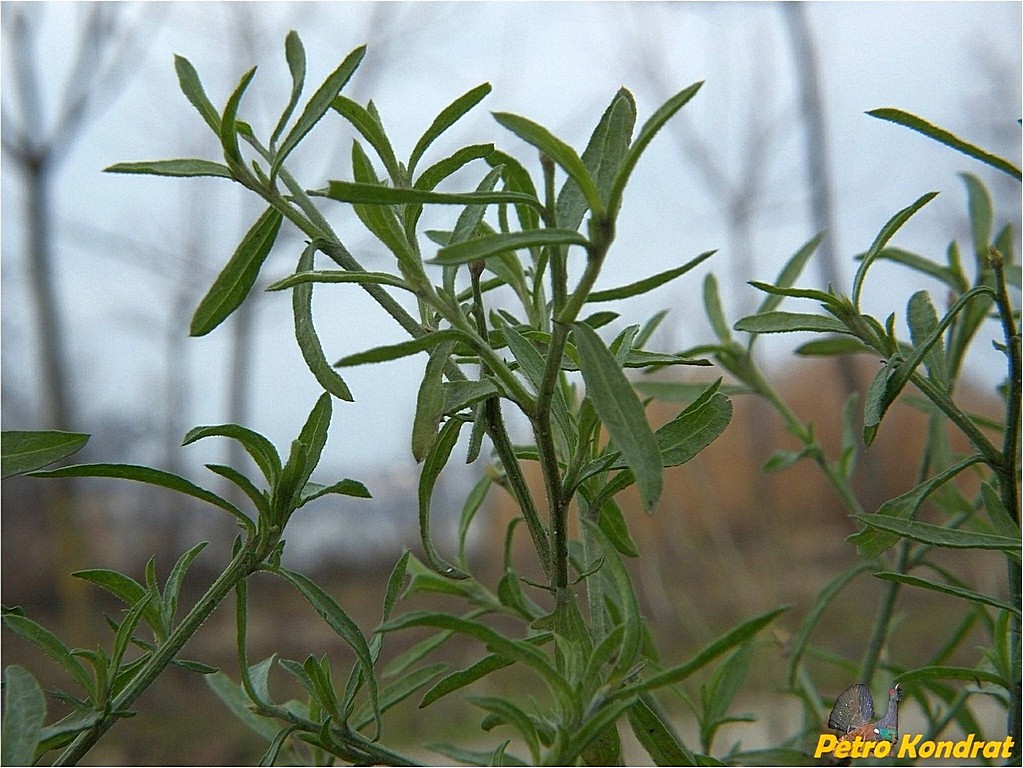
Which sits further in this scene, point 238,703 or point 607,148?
point 238,703

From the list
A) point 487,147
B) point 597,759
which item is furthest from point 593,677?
point 487,147

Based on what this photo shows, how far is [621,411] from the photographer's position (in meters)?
0.23

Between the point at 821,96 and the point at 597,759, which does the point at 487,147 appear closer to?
the point at 597,759

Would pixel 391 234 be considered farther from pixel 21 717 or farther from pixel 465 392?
pixel 21 717

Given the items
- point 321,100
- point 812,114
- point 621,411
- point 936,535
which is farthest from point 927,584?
point 812,114

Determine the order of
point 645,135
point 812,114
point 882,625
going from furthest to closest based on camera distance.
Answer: point 812,114, point 882,625, point 645,135

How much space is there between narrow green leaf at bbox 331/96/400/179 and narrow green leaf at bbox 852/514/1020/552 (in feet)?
0.61

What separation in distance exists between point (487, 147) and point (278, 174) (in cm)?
7

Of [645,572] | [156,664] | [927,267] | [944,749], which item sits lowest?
[645,572]

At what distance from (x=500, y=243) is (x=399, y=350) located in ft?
0.12

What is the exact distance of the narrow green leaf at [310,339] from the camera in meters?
0.28

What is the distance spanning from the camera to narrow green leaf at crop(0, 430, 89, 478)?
0.25 m

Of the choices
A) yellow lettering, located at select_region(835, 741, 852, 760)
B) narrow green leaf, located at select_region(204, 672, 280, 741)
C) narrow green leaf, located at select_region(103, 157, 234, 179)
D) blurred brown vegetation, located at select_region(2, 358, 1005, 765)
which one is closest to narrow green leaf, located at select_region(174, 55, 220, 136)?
narrow green leaf, located at select_region(103, 157, 234, 179)

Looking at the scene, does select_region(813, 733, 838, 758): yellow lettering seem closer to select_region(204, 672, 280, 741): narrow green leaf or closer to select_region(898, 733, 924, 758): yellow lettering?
select_region(898, 733, 924, 758): yellow lettering
